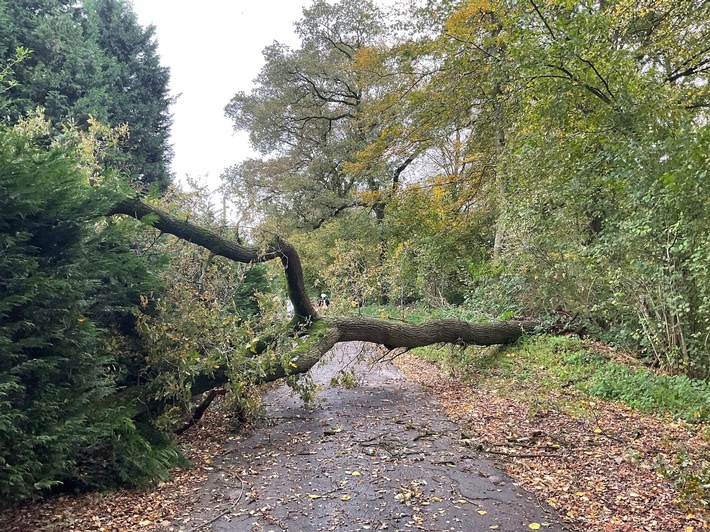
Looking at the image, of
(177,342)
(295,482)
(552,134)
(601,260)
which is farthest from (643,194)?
(177,342)

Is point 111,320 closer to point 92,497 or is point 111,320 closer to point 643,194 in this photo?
point 92,497

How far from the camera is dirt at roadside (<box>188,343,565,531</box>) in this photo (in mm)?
3189

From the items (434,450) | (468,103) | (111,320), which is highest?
(468,103)

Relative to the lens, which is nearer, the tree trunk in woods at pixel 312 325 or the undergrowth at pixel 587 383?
the undergrowth at pixel 587 383

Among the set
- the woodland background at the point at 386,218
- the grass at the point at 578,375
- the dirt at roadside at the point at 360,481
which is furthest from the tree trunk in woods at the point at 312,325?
the dirt at roadside at the point at 360,481

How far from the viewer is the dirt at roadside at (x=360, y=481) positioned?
3.19 m

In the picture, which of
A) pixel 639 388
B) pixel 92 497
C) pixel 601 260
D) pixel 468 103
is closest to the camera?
pixel 92 497

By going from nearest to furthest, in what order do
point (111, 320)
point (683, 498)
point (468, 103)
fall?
point (683, 498) → point (111, 320) → point (468, 103)

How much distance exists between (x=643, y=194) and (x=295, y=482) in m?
5.27

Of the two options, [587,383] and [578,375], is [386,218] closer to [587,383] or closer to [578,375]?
[578,375]

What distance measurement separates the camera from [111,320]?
4367 millimetres

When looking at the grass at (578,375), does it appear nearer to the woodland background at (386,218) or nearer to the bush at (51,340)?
the woodland background at (386,218)

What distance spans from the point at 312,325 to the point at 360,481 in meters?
2.94

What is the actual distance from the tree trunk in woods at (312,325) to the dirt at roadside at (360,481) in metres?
0.92
